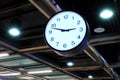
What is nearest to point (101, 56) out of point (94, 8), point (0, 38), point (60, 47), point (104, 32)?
point (104, 32)

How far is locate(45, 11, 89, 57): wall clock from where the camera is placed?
2355mm

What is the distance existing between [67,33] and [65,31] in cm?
5

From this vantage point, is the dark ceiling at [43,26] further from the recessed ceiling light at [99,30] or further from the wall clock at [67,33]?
the wall clock at [67,33]

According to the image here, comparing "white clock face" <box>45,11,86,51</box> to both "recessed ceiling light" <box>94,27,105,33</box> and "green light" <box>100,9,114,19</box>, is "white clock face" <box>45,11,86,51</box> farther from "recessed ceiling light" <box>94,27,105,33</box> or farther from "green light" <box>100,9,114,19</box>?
"recessed ceiling light" <box>94,27,105,33</box>

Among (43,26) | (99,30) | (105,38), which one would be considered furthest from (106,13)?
→ (43,26)

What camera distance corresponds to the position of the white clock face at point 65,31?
2409 mm

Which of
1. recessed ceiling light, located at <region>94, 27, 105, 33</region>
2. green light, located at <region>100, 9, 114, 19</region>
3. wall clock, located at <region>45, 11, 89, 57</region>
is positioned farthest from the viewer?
recessed ceiling light, located at <region>94, 27, 105, 33</region>

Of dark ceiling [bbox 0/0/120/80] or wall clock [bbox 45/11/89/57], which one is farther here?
dark ceiling [bbox 0/0/120/80]

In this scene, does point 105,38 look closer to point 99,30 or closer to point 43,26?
point 99,30

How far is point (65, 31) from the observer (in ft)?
8.41

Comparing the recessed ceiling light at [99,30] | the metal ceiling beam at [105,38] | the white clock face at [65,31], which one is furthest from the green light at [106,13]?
the white clock face at [65,31]

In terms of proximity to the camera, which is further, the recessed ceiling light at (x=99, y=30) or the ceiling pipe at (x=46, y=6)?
the recessed ceiling light at (x=99, y=30)

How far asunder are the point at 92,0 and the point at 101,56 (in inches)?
99.8

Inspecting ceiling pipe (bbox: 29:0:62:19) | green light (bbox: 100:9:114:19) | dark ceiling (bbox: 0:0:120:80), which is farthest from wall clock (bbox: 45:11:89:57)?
green light (bbox: 100:9:114:19)
